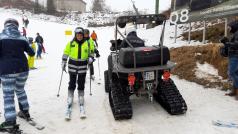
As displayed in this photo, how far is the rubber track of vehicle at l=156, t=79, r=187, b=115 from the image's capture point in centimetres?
748

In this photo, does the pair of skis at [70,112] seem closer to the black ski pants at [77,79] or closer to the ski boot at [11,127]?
the black ski pants at [77,79]

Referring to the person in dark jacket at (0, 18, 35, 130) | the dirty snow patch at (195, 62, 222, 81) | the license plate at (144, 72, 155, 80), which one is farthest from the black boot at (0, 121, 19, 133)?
the dirty snow patch at (195, 62, 222, 81)

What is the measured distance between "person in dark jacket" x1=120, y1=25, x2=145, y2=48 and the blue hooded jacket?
248cm

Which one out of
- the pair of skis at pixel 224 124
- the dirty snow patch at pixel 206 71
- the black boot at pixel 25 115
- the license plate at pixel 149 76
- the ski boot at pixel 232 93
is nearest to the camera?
the pair of skis at pixel 224 124

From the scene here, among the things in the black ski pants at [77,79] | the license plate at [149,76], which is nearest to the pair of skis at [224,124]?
the license plate at [149,76]

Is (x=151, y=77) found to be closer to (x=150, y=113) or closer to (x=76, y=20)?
(x=150, y=113)

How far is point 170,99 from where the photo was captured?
302 inches

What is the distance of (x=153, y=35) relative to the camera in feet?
69.4

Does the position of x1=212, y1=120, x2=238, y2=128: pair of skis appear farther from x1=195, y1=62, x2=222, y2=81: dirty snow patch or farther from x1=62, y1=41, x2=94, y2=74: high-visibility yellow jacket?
x1=195, y1=62, x2=222, y2=81: dirty snow patch

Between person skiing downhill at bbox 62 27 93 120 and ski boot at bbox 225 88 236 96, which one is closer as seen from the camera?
person skiing downhill at bbox 62 27 93 120

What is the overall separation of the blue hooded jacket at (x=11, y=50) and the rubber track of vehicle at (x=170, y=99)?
10.4 feet

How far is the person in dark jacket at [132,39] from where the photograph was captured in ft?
26.8

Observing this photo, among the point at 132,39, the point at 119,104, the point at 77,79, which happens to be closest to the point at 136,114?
the point at 119,104

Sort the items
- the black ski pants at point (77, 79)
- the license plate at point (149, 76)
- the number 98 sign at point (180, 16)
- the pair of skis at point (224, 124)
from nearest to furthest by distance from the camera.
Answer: the pair of skis at point (224, 124) → the license plate at point (149, 76) → the black ski pants at point (77, 79) → the number 98 sign at point (180, 16)
